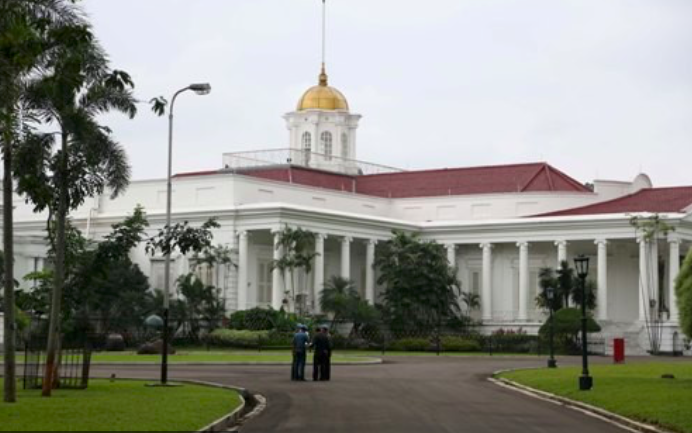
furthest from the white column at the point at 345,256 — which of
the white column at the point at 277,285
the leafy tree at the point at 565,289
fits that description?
the leafy tree at the point at 565,289

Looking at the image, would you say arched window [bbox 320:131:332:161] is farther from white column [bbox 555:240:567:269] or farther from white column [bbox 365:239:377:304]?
white column [bbox 555:240:567:269]

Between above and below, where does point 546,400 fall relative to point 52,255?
below

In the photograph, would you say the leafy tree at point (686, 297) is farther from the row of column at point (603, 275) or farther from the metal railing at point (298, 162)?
the metal railing at point (298, 162)

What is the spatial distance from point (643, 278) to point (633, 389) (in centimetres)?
4726

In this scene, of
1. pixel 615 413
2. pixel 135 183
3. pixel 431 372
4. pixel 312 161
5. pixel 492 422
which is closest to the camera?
pixel 492 422

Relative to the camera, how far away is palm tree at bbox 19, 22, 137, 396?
2992cm

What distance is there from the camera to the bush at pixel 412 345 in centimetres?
6869

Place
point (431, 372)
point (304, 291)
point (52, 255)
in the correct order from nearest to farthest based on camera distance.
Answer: point (52, 255)
point (431, 372)
point (304, 291)

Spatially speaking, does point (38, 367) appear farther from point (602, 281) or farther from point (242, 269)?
point (602, 281)

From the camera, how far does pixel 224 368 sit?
149 ft

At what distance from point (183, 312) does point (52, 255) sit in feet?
118

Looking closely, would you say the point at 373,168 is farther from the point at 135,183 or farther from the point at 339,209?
the point at 135,183

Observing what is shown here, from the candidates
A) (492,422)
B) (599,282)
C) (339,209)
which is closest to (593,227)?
(599,282)

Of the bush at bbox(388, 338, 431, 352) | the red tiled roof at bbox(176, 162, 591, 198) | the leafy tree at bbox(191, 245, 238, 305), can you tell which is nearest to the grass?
the bush at bbox(388, 338, 431, 352)
